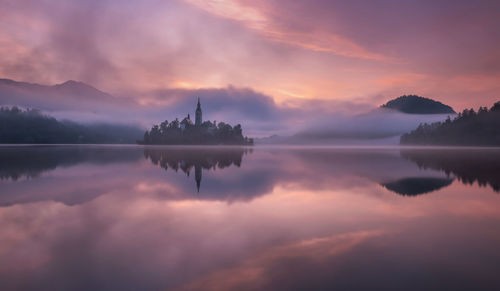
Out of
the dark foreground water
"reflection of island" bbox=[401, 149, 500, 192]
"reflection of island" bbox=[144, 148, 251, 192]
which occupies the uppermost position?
"reflection of island" bbox=[401, 149, 500, 192]

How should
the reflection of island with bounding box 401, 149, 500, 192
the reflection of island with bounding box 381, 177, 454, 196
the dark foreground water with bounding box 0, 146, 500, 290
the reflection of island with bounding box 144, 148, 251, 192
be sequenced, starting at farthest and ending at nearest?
1. the reflection of island with bounding box 144, 148, 251, 192
2. the reflection of island with bounding box 401, 149, 500, 192
3. the reflection of island with bounding box 381, 177, 454, 196
4. the dark foreground water with bounding box 0, 146, 500, 290

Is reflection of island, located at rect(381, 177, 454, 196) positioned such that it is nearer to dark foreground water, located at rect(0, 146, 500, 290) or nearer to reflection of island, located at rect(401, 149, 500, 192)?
dark foreground water, located at rect(0, 146, 500, 290)

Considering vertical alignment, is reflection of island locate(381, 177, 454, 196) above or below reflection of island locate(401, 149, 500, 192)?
below

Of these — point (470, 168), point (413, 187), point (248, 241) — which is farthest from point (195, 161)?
point (470, 168)

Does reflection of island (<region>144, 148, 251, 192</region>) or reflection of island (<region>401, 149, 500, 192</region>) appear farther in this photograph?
reflection of island (<region>144, 148, 251, 192</region>)

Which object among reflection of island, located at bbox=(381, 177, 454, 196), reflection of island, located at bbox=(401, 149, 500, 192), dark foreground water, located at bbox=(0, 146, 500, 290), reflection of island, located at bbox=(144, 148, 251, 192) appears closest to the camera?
dark foreground water, located at bbox=(0, 146, 500, 290)

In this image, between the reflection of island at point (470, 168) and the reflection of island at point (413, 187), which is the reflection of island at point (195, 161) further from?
the reflection of island at point (470, 168)

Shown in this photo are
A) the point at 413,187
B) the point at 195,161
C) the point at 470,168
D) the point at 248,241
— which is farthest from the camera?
the point at 195,161

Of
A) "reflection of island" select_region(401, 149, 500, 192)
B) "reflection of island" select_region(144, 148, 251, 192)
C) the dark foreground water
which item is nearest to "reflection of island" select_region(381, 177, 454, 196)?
the dark foreground water

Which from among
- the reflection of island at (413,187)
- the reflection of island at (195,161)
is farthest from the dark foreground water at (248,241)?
the reflection of island at (195,161)

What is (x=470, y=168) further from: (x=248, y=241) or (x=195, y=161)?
(x=195, y=161)

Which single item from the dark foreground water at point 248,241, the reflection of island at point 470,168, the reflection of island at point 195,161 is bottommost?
the reflection of island at point 195,161

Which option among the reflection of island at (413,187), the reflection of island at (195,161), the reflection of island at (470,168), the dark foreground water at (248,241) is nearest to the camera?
the dark foreground water at (248,241)

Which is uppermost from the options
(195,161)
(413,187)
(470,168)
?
(470,168)
